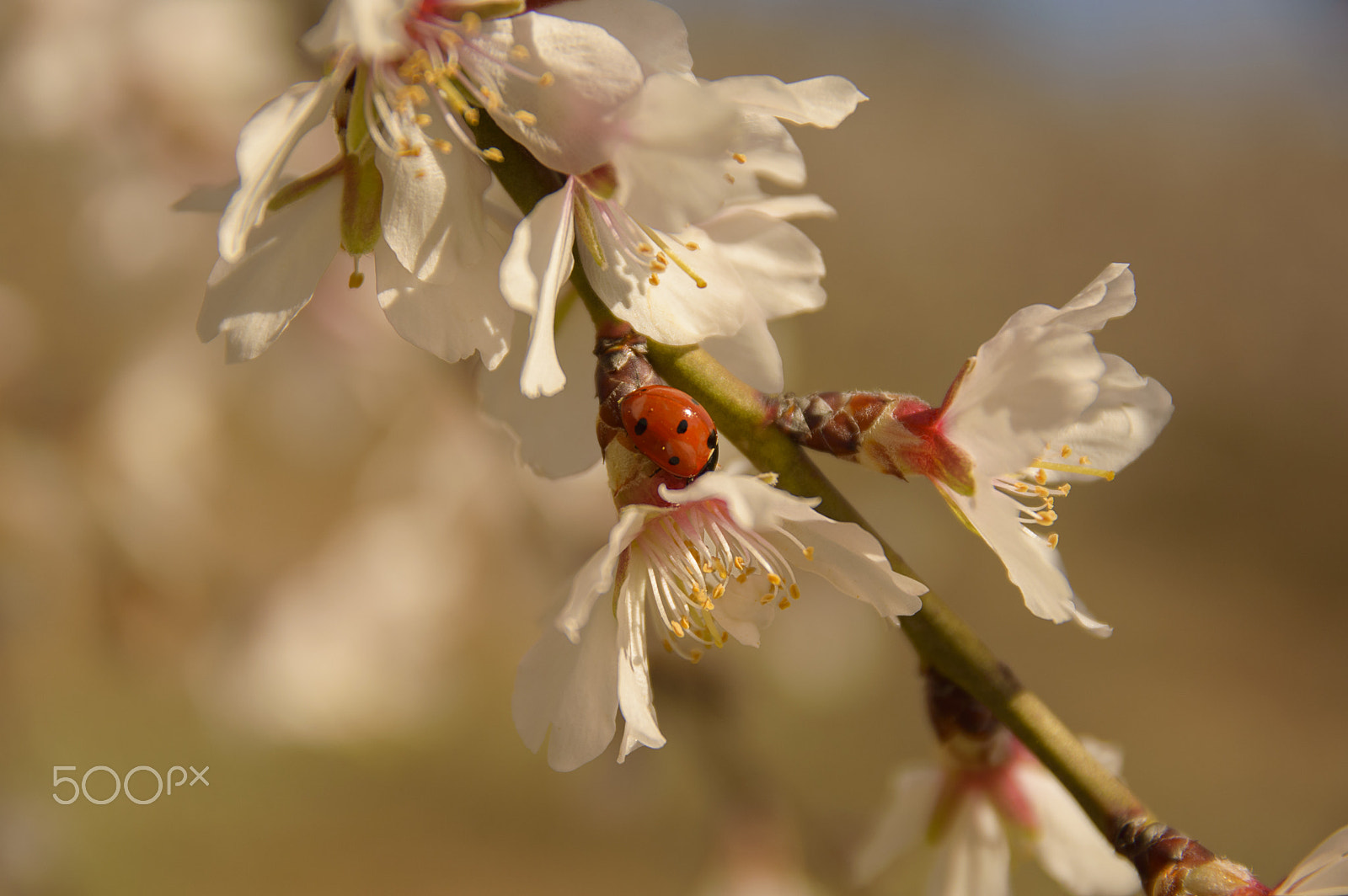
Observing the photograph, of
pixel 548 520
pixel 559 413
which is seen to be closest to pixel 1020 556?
pixel 559 413

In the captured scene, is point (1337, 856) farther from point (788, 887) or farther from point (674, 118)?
point (788, 887)

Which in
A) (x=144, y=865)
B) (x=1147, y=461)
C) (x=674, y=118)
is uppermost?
(x=674, y=118)

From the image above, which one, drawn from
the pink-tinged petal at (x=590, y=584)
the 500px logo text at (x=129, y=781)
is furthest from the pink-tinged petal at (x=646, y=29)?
the 500px logo text at (x=129, y=781)

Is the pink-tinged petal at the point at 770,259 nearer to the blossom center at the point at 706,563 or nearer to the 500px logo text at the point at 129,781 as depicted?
the blossom center at the point at 706,563

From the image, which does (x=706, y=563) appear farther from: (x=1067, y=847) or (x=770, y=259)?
(x=1067, y=847)

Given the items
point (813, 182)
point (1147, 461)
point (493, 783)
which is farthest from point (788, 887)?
point (1147, 461)

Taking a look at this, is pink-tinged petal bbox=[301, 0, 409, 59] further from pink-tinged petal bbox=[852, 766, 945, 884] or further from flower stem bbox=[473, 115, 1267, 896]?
pink-tinged petal bbox=[852, 766, 945, 884]
